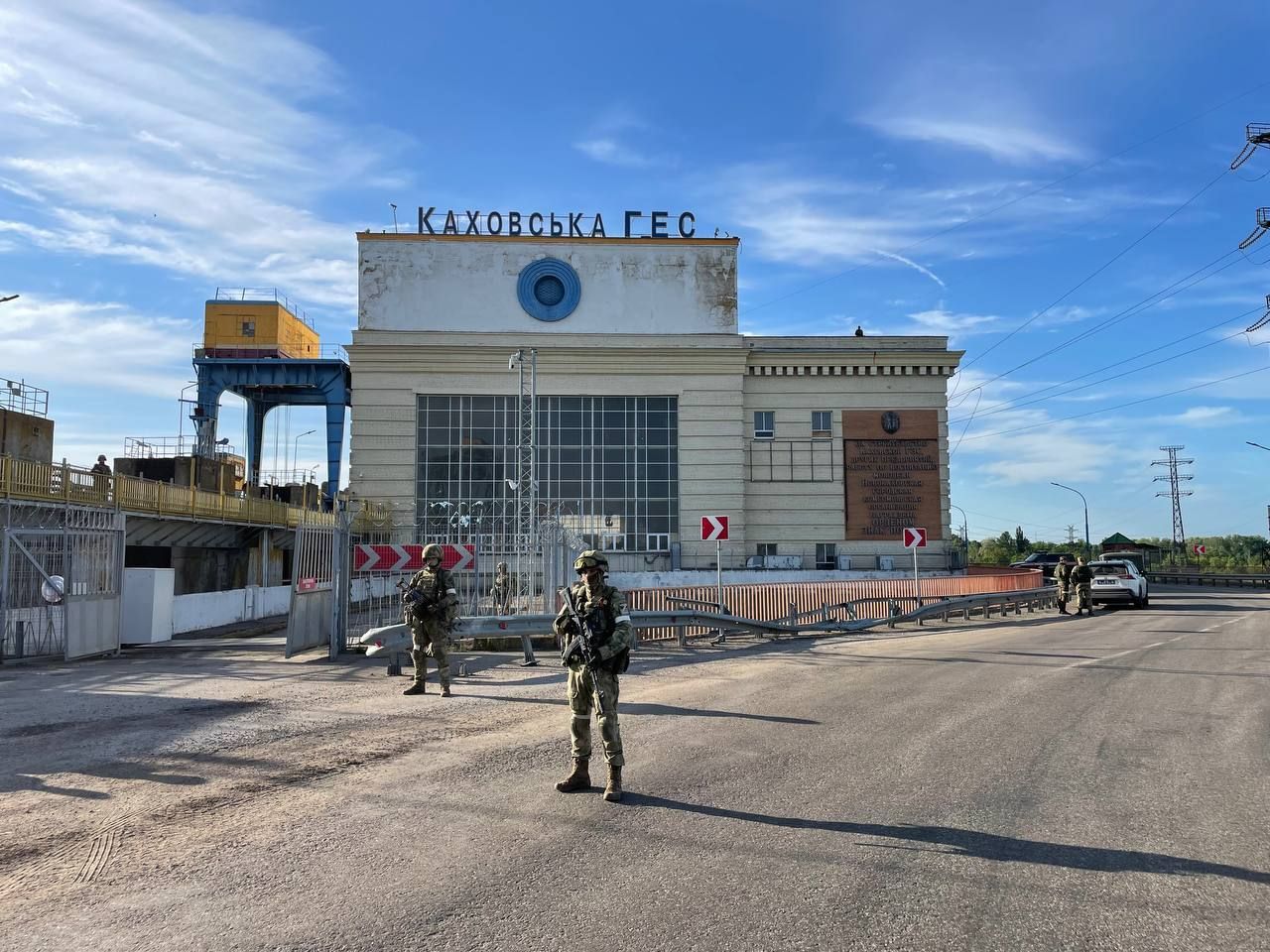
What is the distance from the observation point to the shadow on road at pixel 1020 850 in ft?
16.8

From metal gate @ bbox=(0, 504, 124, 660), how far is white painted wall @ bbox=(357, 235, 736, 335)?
24.5m

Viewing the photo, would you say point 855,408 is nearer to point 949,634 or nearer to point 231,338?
point 949,634

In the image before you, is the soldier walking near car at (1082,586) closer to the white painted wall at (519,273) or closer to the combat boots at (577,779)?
the white painted wall at (519,273)

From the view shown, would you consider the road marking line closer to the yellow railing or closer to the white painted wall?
the yellow railing

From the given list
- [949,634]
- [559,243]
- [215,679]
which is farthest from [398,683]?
[559,243]

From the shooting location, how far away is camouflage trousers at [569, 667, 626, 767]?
6789 mm

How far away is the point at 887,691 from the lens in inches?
455

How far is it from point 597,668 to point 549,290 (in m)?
37.2

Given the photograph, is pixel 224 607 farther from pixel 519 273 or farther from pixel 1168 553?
pixel 1168 553

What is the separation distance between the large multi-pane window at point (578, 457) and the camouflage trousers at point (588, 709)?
33191mm

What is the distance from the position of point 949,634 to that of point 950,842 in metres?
16.6

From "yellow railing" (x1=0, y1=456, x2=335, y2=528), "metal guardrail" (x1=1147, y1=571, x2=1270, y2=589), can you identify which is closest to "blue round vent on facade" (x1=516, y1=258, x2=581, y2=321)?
"yellow railing" (x1=0, y1=456, x2=335, y2=528)

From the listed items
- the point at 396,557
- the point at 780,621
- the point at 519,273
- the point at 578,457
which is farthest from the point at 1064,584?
the point at 519,273

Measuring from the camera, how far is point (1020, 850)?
544cm
